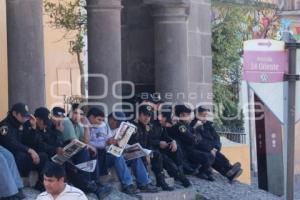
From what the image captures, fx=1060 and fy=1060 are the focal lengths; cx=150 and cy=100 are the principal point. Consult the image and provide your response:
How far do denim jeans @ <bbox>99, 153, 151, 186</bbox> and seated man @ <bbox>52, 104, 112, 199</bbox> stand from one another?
0.40 metres

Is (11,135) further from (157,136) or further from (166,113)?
(166,113)

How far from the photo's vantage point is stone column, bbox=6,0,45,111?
14195 mm

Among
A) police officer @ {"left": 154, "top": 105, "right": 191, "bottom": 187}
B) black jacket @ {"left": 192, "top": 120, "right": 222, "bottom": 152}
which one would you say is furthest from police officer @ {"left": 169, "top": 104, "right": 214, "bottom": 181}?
police officer @ {"left": 154, "top": 105, "right": 191, "bottom": 187}

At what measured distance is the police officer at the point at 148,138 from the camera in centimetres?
1484

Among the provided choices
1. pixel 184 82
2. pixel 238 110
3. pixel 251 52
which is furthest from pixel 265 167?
pixel 238 110

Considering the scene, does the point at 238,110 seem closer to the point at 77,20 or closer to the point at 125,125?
the point at 77,20

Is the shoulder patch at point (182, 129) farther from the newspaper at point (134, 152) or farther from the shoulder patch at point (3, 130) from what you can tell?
the shoulder patch at point (3, 130)

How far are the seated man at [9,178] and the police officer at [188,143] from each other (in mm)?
4296

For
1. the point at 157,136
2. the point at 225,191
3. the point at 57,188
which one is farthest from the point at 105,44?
the point at 57,188

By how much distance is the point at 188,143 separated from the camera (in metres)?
16.4

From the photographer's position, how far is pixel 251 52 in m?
10.6

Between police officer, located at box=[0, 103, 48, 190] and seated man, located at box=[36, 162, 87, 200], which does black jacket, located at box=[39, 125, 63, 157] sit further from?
seated man, located at box=[36, 162, 87, 200]

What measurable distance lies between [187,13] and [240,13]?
26.2 feet

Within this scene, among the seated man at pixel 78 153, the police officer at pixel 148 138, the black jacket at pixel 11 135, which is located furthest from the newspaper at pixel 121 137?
the black jacket at pixel 11 135
